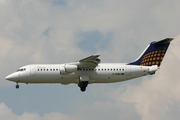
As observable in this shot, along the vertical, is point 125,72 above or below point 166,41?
below

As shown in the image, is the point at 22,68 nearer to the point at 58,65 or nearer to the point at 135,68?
the point at 58,65

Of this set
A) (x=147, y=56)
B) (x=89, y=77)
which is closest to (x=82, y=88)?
(x=89, y=77)

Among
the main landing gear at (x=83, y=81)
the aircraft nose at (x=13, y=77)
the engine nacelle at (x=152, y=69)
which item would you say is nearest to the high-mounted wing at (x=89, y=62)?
the main landing gear at (x=83, y=81)

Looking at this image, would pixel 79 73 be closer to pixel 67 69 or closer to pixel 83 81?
pixel 83 81

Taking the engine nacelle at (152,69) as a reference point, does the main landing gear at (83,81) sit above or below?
below

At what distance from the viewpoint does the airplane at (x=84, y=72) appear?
5034cm

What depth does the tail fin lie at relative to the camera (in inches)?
2120

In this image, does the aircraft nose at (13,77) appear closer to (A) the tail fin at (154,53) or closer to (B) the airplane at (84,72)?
(B) the airplane at (84,72)

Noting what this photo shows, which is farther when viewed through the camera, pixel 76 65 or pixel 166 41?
pixel 166 41

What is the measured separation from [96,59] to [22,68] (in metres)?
7.91

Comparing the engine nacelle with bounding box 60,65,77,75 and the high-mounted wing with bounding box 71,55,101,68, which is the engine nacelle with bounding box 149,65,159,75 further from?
the engine nacelle with bounding box 60,65,77,75

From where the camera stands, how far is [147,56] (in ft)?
178

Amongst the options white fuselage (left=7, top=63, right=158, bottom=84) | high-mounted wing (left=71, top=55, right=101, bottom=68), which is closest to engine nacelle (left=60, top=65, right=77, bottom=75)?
white fuselage (left=7, top=63, right=158, bottom=84)

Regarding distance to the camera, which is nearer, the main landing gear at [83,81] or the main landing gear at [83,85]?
the main landing gear at [83,81]
